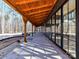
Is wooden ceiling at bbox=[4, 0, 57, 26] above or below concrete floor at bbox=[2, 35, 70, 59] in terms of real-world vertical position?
above

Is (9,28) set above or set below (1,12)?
below

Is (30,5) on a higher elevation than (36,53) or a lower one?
higher

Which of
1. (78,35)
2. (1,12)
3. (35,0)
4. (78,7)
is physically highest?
(1,12)

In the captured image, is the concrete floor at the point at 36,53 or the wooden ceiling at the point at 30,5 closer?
the concrete floor at the point at 36,53

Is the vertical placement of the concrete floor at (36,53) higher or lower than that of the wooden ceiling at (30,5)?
lower

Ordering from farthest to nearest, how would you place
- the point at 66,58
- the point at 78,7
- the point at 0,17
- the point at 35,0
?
the point at 0,17 < the point at 35,0 < the point at 66,58 < the point at 78,7

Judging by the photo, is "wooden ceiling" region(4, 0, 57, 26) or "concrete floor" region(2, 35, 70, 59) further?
"wooden ceiling" region(4, 0, 57, 26)

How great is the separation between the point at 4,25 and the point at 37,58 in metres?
42.7

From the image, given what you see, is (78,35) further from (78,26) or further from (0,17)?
(0,17)

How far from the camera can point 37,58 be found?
725 cm

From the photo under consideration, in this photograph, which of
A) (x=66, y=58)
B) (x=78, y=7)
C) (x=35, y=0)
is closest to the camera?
(x=78, y=7)

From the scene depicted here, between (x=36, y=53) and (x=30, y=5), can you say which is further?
(x=30, y=5)

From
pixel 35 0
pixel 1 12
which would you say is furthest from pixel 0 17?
pixel 35 0

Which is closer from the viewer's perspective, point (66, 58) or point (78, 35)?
point (78, 35)
